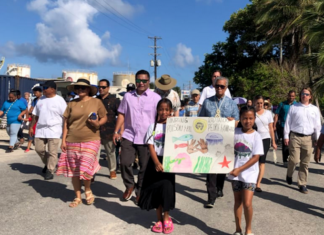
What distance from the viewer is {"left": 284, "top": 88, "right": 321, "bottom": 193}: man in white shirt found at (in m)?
6.15

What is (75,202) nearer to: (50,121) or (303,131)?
(50,121)

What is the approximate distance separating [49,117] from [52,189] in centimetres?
134

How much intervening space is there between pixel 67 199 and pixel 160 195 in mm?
2101

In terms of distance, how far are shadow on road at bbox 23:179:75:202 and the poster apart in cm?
239

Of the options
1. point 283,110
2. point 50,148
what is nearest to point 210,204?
point 50,148

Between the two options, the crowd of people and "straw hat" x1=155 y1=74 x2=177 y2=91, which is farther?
"straw hat" x1=155 y1=74 x2=177 y2=91

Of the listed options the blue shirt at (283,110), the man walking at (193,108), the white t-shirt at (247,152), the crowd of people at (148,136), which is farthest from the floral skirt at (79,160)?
the blue shirt at (283,110)

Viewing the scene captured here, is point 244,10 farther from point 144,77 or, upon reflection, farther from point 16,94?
point 144,77

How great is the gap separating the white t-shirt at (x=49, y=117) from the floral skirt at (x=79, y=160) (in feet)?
5.00

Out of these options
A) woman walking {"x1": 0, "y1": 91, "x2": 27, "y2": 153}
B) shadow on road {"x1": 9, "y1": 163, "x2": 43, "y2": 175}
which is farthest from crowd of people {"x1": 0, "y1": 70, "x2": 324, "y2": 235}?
woman walking {"x1": 0, "y1": 91, "x2": 27, "y2": 153}

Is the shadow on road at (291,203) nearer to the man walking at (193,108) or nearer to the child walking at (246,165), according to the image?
the child walking at (246,165)

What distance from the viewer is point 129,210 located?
16.2 ft

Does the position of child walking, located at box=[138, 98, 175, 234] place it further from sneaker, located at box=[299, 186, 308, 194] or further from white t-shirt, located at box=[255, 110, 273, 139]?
sneaker, located at box=[299, 186, 308, 194]

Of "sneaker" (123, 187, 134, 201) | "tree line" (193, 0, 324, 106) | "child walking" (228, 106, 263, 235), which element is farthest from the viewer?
"tree line" (193, 0, 324, 106)
